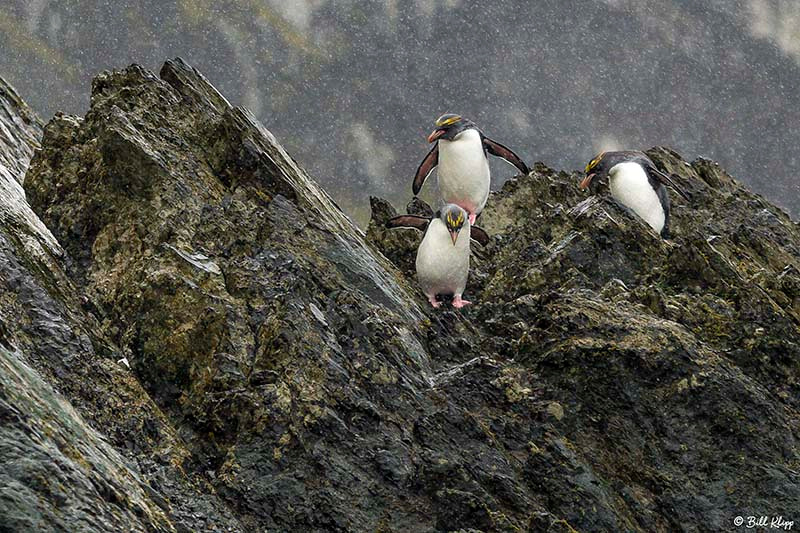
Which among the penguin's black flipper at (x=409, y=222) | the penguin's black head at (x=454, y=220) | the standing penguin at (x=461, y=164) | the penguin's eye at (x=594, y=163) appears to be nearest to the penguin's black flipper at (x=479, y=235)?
the penguin's black flipper at (x=409, y=222)

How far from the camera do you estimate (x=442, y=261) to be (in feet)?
46.2

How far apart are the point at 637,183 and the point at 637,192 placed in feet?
0.89

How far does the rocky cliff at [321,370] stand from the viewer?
8859 millimetres

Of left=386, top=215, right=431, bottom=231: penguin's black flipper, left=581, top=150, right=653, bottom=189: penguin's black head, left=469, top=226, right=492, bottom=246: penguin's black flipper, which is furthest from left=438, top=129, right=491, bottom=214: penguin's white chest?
left=386, top=215, right=431, bottom=231: penguin's black flipper

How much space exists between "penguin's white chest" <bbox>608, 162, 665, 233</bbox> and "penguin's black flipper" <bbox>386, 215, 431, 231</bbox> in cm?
509

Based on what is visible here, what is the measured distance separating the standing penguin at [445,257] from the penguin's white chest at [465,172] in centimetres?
403

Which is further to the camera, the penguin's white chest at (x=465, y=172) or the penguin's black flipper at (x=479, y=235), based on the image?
the penguin's white chest at (x=465, y=172)

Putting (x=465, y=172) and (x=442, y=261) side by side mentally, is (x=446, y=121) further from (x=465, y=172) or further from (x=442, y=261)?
(x=442, y=261)

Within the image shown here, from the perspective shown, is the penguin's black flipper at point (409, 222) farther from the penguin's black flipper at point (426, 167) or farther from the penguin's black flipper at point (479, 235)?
the penguin's black flipper at point (426, 167)

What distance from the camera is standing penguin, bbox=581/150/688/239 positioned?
19.1 m

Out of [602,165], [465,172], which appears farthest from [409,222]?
[602,165]

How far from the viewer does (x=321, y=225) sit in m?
13.3

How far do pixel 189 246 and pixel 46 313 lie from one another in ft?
8.82

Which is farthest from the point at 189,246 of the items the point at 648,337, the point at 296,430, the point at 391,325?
the point at 648,337
